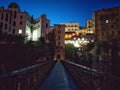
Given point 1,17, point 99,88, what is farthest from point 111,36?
point 99,88

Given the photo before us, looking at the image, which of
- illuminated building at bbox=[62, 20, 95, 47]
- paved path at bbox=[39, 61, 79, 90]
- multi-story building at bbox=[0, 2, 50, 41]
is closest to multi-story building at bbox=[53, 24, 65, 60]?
illuminated building at bbox=[62, 20, 95, 47]

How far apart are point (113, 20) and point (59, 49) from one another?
3342cm

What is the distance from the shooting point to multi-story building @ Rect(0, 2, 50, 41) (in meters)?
50.0

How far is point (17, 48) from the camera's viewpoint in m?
29.6

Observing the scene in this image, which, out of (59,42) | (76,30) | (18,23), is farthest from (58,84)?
(76,30)

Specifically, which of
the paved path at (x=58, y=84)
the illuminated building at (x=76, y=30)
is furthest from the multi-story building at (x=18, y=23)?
the paved path at (x=58, y=84)

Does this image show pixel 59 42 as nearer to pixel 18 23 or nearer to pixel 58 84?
pixel 18 23

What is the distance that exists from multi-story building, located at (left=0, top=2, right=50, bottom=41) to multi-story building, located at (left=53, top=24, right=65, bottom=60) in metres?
13.9

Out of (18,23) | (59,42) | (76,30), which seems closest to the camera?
(18,23)

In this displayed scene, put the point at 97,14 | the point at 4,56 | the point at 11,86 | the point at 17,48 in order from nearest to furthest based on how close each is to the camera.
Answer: the point at 11,86 → the point at 4,56 → the point at 17,48 → the point at 97,14

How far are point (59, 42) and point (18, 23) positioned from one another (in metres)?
29.9

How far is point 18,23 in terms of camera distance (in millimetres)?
55750

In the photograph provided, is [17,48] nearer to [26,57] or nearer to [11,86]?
[26,57]

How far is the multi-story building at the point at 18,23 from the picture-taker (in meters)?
50.0
